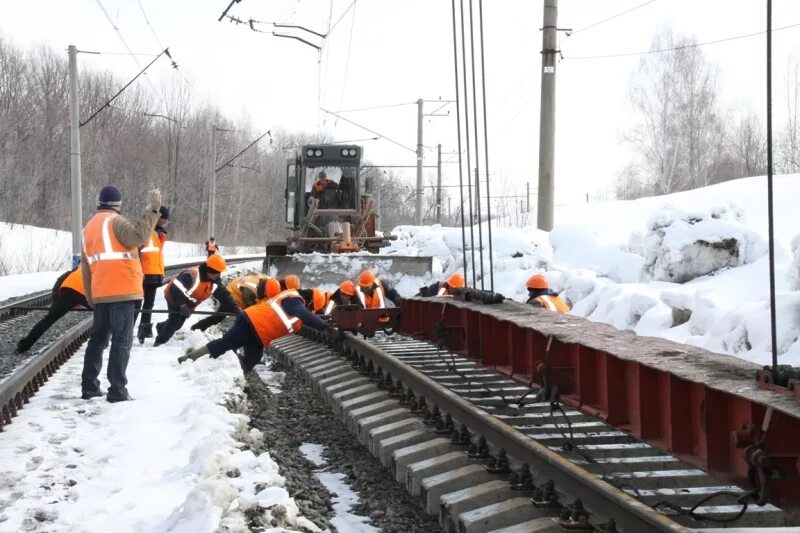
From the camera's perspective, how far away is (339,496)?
575cm

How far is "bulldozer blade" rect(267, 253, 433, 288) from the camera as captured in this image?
1688cm

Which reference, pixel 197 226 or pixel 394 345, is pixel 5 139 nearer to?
pixel 197 226

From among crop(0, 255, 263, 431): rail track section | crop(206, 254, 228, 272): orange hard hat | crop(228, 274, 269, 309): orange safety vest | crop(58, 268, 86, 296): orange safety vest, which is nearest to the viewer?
crop(0, 255, 263, 431): rail track section

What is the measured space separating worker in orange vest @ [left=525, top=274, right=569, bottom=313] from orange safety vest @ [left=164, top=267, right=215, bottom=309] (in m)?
4.07

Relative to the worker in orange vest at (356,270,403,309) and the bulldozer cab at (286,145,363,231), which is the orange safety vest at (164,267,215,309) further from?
the bulldozer cab at (286,145,363,231)

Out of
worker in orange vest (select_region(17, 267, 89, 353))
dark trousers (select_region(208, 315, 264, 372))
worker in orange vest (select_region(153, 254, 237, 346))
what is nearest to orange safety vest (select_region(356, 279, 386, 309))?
worker in orange vest (select_region(153, 254, 237, 346))

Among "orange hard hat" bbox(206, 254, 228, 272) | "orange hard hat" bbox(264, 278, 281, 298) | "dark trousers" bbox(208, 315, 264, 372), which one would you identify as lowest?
"dark trousers" bbox(208, 315, 264, 372)

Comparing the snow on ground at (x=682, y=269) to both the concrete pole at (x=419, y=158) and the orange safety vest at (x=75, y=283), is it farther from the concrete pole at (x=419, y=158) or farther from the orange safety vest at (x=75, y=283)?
the concrete pole at (x=419, y=158)

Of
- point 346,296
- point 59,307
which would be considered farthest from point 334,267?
point 59,307

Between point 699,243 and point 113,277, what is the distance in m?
9.95

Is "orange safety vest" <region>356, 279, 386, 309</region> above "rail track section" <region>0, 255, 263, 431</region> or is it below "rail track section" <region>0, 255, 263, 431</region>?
above

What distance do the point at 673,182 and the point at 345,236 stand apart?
102ft

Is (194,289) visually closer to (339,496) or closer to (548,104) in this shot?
(339,496)

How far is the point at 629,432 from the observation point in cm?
468
